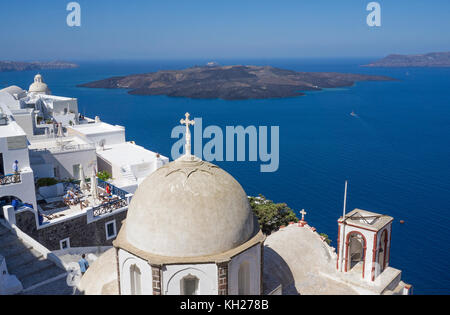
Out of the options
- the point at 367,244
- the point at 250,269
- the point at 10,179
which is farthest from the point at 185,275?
the point at 10,179

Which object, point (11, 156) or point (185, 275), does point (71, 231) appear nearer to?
point (11, 156)

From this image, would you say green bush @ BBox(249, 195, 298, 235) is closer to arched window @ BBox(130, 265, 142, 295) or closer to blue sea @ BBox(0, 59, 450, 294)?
blue sea @ BBox(0, 59, 450, 294)

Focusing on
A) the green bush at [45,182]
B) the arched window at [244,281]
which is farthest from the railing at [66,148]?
the arched window at [244,281]

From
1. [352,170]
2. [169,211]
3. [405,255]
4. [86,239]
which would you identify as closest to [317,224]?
[405,255]

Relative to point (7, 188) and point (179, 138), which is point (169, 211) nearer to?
point (7, 188)

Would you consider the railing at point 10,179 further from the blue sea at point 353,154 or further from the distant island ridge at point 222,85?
the distant island ridge at point 222,85
